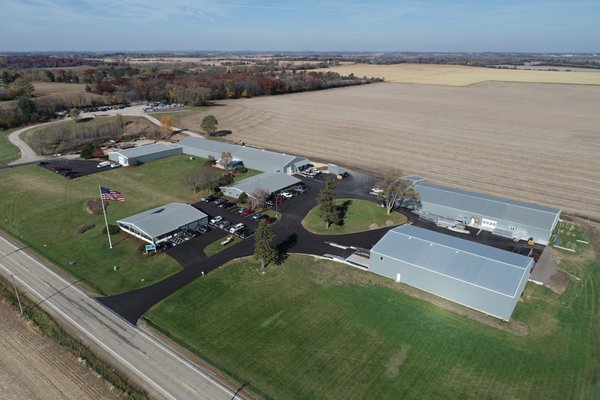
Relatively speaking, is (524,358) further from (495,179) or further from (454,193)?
(495,179)

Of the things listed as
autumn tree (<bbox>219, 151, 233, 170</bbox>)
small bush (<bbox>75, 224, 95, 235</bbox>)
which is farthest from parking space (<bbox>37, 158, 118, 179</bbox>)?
small bush (<bbox>75, 224, 95, 235</bbox>)

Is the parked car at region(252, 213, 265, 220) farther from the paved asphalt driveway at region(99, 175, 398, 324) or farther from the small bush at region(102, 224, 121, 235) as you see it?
the small bush at region(102, 224, 121, 235)

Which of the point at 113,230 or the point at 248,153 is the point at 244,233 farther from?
the point at 248,153

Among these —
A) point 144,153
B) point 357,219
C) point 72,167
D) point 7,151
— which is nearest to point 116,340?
point 357,219

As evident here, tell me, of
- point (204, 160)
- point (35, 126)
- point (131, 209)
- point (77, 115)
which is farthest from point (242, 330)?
point (35, 126)

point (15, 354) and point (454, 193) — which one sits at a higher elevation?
point (454, 193)
